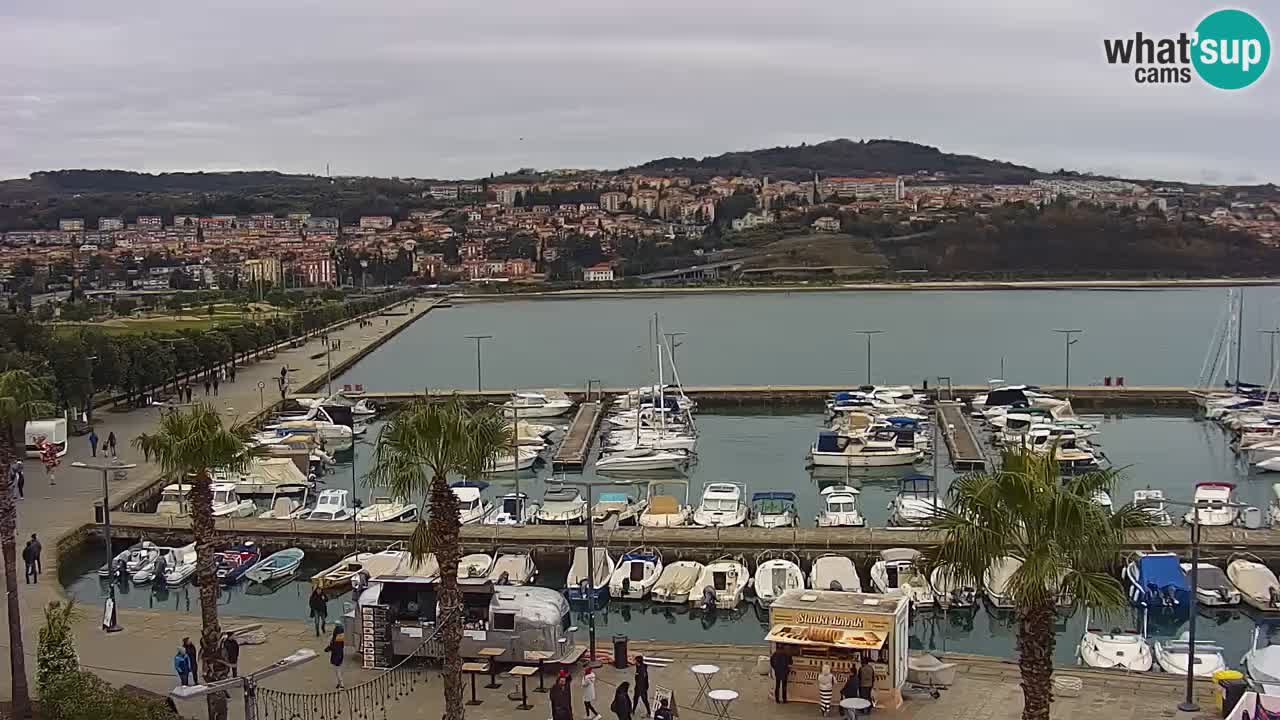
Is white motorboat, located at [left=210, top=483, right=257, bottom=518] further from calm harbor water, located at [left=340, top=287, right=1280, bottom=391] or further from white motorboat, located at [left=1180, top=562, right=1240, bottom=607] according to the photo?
calm harbor water, located at [left=340, top=287, right=1280, bottom=391]

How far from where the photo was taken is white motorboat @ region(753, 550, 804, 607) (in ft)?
54.5

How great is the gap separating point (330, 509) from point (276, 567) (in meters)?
2.79

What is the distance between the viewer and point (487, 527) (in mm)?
19781

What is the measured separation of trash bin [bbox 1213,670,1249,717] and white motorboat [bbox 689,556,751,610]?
23.0 ft

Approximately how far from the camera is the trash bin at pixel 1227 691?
10281 millimetres

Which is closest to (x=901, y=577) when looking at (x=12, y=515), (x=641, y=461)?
(x=12, y=515)

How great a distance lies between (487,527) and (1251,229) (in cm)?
15479

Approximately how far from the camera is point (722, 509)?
2134cm

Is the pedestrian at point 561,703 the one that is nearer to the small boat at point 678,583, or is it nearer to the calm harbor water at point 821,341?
the small boat at point 678,583

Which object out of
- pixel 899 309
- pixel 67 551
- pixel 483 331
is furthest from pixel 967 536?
pixel 899 309

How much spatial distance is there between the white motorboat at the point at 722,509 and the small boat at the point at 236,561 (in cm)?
696

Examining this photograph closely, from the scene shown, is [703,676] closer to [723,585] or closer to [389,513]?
[723,585]

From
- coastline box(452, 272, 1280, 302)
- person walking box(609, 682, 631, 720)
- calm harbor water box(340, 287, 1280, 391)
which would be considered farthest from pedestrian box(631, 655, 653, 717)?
coastline box(452, 272, 1280, 302)

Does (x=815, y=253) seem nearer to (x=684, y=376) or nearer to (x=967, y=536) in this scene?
(x=684, y=376)
